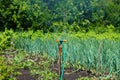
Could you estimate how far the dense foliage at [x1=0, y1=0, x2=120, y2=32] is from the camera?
13.1m

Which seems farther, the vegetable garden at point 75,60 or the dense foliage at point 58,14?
the dense foliage at point 58,14

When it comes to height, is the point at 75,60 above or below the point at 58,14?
below

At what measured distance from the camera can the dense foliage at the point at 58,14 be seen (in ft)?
43.1

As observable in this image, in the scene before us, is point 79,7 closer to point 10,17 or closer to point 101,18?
point 101,18

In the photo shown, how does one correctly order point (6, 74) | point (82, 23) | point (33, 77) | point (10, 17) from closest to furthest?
point (6, 74) < point (33, 77) < point (10, 17) < point (82, 23)

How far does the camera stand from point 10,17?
516 inches

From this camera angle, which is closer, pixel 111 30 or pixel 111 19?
pixel 111 30

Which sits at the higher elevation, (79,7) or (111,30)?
(79,7)

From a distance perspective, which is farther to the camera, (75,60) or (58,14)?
(58,14)

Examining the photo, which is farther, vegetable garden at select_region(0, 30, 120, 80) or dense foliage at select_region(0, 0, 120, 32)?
dense foliage at select_region(0, 0, 120, 32)

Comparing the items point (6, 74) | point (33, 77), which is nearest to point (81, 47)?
point (33, 77)

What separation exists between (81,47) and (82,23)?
27.6ft

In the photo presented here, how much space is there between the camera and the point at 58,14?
14.6 meters

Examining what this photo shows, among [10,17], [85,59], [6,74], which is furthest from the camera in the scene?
[10,17]
